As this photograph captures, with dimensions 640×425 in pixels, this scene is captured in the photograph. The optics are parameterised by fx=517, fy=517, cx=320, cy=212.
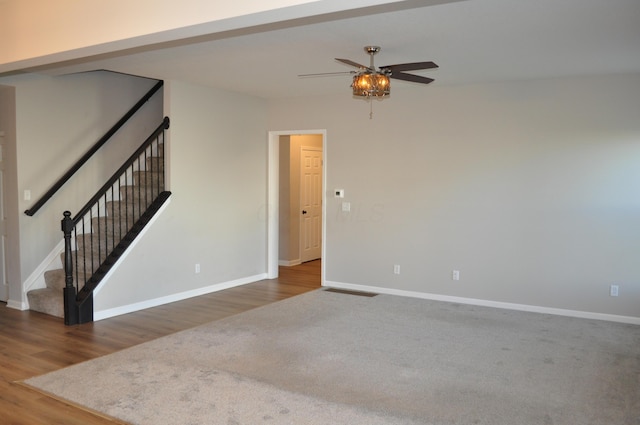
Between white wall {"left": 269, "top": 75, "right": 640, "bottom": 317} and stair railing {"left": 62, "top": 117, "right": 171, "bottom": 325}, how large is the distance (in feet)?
7.54

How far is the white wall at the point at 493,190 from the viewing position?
5598 millimetres

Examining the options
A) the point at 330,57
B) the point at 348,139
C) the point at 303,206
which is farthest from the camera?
the point at 303,206

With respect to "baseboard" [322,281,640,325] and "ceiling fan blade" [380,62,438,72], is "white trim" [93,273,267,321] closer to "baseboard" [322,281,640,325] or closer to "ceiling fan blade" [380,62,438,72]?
"baseboard" [322,281,640,325]

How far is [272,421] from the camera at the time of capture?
321 cm

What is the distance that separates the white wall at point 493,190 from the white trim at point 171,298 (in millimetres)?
1229

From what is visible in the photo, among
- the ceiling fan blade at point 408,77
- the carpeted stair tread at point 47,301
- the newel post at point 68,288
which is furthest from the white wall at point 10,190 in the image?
the ceiling fan blade at point 408,77

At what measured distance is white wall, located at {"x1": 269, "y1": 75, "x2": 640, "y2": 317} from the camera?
18.4ft

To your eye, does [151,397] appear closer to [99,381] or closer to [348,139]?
[99,381]

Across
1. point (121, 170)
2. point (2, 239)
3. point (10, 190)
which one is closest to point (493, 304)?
point (121, 170)

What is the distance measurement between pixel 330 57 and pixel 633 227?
3681mm

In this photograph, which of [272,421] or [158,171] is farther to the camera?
[158,171]

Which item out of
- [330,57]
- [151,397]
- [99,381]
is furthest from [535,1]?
[99,381]

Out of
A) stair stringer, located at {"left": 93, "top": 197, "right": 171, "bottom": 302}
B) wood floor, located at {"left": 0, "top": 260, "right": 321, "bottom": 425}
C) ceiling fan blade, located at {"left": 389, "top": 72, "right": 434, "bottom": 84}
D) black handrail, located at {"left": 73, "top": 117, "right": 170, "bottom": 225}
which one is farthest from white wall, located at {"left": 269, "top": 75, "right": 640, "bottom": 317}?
stair stringer, located at {"left": 93, "top": 197, "right": 171, "bottom": 302}

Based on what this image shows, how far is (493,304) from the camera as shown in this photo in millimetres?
6254
